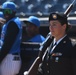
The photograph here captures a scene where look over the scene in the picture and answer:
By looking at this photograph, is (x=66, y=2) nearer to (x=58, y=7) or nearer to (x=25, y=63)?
(x=58, y=7)

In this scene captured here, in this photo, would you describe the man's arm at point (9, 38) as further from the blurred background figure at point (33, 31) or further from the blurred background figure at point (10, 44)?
the blurred background figure at point (33, 31)

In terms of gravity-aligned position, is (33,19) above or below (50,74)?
above

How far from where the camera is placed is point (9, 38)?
13.6 ft

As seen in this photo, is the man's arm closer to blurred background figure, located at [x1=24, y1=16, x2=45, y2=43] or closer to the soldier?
blurred background figure, located at [x1=24, y1=16, x2=45, y2=43]

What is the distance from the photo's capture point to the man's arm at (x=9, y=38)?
4.13 meters

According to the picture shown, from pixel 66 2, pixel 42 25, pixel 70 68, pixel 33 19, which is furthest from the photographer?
pixel 66 2

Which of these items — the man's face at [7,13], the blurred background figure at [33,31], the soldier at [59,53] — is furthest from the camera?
the blurred background figure at [33,31]

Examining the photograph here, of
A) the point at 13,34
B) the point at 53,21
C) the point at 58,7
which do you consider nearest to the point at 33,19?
the point at 13,34

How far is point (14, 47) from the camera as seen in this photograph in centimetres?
424

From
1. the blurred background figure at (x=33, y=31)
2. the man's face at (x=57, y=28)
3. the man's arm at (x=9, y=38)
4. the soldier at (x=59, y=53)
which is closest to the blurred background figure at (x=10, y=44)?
the man's arm at (x=9, y=38)

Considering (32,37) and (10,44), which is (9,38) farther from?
(32,37)

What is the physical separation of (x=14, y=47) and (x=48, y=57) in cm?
129

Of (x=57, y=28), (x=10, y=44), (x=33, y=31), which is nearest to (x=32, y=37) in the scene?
(x=33, y=31)

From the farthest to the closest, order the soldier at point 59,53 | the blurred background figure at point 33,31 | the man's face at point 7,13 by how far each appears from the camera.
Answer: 1. the blurred background figure at point 33,31
2. the man's face at point 7,13
3. the soldier at point 59,53
